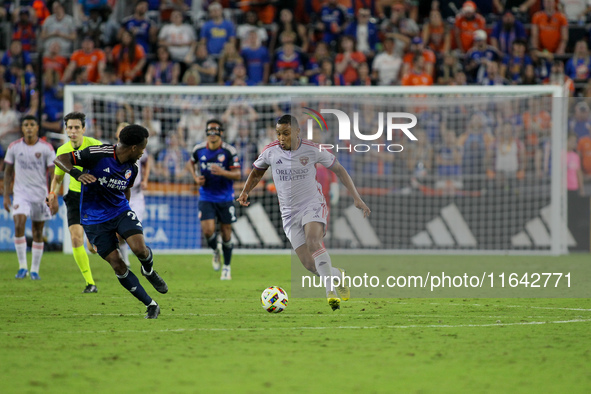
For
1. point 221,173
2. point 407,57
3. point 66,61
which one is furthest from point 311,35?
point 221,173

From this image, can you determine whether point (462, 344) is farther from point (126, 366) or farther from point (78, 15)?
point (78, 15)

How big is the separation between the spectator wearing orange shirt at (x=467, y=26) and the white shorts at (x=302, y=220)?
13971mm

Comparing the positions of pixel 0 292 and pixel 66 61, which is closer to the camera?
pixel 0 292

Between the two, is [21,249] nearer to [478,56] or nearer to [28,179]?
[28,179]

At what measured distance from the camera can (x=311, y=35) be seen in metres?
23.3

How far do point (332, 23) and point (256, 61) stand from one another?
2.49 metres

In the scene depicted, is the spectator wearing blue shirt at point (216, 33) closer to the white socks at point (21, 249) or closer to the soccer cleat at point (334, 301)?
the white socks at point (21, 249)

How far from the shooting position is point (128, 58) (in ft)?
73.3

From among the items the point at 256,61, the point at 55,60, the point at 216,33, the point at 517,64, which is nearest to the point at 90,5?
the point at 55,60

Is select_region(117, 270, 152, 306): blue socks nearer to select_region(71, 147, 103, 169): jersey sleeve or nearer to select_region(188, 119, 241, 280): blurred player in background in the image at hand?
select_region(71, 147, 103, 169): jersey sleeve

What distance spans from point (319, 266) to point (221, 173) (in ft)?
15.5

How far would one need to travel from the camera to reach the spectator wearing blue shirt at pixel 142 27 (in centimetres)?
2303

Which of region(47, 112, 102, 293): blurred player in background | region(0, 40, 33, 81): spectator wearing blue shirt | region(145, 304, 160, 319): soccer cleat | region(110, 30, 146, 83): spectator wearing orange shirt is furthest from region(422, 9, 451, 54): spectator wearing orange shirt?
region(145, 304, 160, 319): soccer cleat

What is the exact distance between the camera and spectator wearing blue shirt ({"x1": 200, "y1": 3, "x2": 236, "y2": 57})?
74.6ft
